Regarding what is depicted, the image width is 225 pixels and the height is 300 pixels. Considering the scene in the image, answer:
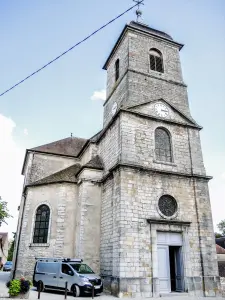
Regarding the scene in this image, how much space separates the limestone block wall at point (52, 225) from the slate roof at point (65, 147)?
14.3ft

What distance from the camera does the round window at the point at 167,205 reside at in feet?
41.8

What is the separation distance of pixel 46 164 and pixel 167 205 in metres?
10.3

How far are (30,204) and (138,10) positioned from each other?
17792mm

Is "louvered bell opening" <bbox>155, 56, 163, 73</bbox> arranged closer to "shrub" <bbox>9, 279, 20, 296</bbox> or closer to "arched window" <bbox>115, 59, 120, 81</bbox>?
"arched window" <bbox>115, 59, 120, 81</bbox>

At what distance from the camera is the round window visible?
502 inches

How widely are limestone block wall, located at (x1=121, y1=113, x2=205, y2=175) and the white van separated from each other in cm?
542

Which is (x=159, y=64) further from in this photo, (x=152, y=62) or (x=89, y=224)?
(x=89, y=224)

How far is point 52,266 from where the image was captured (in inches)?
456

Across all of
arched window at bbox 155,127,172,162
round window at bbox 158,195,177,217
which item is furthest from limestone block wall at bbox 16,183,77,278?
arched window at bbox 155,127,172,162

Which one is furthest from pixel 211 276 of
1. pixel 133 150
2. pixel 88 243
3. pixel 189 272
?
pixel 133 150

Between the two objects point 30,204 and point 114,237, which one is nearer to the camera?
point 114,237

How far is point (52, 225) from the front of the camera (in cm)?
1505

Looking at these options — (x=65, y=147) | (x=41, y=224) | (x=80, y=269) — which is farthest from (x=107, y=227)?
(x=65, y=147)

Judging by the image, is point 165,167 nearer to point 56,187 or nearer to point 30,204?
point 56,187
